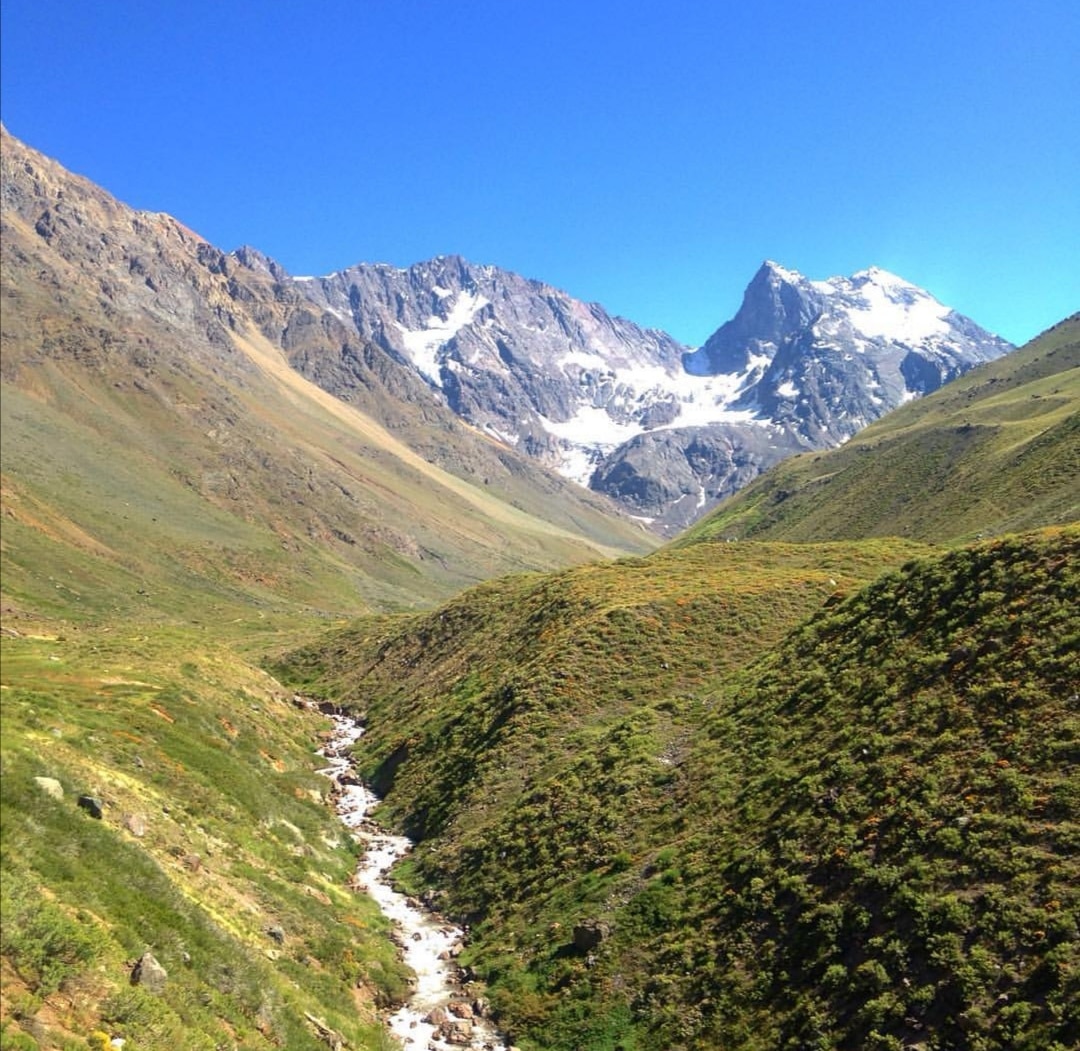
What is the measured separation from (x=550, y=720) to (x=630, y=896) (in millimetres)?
16576

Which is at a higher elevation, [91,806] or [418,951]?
[91,806]

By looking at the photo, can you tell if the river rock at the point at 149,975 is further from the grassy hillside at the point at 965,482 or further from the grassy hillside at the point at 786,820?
the grassy hillside at the point at 965,482

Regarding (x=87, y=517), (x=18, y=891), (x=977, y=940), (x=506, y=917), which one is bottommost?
(x=87, y=517)

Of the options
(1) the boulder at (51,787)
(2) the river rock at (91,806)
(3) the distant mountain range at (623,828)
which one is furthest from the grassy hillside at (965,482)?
(1) the boulder at (51,787)

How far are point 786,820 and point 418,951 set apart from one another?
604 inches

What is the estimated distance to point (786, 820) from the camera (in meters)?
27.6

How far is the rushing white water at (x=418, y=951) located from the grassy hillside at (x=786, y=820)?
1.15m

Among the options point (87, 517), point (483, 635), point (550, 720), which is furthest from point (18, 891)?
point (87, 517)

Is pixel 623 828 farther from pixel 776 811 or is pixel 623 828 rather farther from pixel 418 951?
pixel 418 951

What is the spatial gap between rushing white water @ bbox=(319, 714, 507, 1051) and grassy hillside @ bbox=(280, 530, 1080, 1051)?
1151 mm

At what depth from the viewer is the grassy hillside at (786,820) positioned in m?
20.3

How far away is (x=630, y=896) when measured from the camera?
93.3 feet

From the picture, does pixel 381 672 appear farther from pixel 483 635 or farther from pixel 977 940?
pixel 977 940

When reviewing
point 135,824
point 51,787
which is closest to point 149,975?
point 51,787
